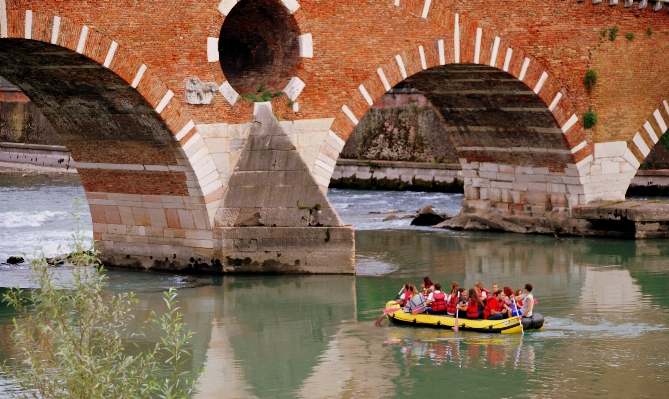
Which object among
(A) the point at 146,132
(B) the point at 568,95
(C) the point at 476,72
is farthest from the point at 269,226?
(B) the point at 568,95

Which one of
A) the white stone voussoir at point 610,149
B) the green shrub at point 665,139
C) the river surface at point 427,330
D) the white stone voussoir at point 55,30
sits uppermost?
the white stone voussoir at point 55,30

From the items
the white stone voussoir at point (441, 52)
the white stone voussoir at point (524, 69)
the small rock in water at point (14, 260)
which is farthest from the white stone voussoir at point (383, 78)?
the small rock in water at point (14, 260)

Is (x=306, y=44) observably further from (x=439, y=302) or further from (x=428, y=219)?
(x=428, y=219)

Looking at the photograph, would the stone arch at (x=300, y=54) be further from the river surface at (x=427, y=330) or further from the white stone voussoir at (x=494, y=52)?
the white stone voussoir at (x=494, y=52)

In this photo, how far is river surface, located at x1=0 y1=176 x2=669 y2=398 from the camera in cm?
1468

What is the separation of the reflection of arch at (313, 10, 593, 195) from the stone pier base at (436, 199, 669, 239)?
4.13ft

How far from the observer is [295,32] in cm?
2244

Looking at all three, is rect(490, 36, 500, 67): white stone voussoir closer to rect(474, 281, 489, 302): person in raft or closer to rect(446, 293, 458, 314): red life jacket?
rect(474, 281, 489, 302): person in raft

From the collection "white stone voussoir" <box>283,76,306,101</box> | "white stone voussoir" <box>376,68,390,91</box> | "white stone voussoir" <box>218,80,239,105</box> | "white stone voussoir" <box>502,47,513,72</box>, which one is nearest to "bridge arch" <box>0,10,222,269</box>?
"white stone voussoir" <box>218,80,239,105</box>

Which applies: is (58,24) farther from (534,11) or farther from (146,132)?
(534,11)

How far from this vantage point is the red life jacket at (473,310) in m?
17.7

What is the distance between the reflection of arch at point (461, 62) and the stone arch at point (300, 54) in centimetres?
110

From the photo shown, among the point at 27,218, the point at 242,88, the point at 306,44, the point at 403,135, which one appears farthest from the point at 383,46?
the point at 403,135

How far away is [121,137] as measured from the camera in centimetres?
2217
